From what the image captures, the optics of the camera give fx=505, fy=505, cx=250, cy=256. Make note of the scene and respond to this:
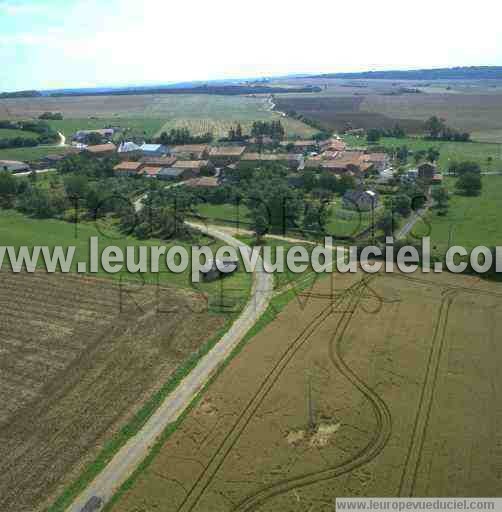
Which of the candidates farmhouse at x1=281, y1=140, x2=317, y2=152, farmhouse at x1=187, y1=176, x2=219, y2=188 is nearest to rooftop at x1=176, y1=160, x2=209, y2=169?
farmhouse at x1=187, y1=176, x2=219, y2=188

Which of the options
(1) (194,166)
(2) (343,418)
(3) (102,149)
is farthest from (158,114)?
(2) (343,418)

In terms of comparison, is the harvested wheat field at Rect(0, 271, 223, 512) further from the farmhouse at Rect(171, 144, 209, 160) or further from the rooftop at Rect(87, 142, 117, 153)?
the rooftop at Rect(87, 142, 117, 153)

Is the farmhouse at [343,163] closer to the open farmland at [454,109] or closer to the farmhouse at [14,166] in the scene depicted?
the open farmland at [454,109]

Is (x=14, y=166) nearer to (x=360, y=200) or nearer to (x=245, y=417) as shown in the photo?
(x=360, y=200)

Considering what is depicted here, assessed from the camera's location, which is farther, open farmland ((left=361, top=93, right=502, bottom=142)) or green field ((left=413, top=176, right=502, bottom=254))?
open farmland ((left=361, top=93, right=502, bottom=142))

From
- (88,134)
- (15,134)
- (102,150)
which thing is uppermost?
(15,134)

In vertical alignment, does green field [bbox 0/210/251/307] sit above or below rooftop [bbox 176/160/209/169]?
below

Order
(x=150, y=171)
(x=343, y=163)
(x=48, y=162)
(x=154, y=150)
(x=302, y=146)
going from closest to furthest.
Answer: (x=343, y=163) < (x=150, y=171) < (x=48, y=162) < (x=154, y=150) < (x=302, y=146)

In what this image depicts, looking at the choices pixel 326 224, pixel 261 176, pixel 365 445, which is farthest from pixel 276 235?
pixel 365 445
